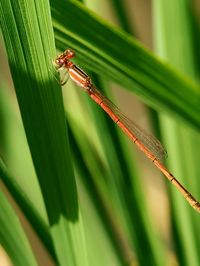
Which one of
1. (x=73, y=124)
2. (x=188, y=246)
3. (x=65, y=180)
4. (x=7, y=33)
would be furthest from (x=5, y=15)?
(x=188, y=246)

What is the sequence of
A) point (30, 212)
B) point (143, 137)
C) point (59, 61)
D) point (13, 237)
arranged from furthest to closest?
1. point (143, 137)
2. point (30, 212)
3. point (59, 61)
4. point (13, 237)

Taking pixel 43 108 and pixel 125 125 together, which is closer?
pixel 43 108

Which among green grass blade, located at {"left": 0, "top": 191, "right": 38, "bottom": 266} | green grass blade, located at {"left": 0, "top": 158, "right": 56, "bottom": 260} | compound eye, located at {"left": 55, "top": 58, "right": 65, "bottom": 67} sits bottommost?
green grass blade, located at {"left": 0, "top": 191, "right": 38, "bottom": 266}

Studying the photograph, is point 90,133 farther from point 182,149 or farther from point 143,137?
point 182,149

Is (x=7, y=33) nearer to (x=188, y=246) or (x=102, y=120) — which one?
(x=102, y=120)

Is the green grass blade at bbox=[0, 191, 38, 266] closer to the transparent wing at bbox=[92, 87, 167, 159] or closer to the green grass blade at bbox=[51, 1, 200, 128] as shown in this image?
the green grass blade at bbox=[51, 1, 200, 128]

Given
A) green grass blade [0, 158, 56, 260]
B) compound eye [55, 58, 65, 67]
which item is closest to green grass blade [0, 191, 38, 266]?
green grass blade [0, 158, 56, 260]

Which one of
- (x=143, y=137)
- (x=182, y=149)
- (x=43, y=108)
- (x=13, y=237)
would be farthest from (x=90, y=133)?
(x=43, y=108)
